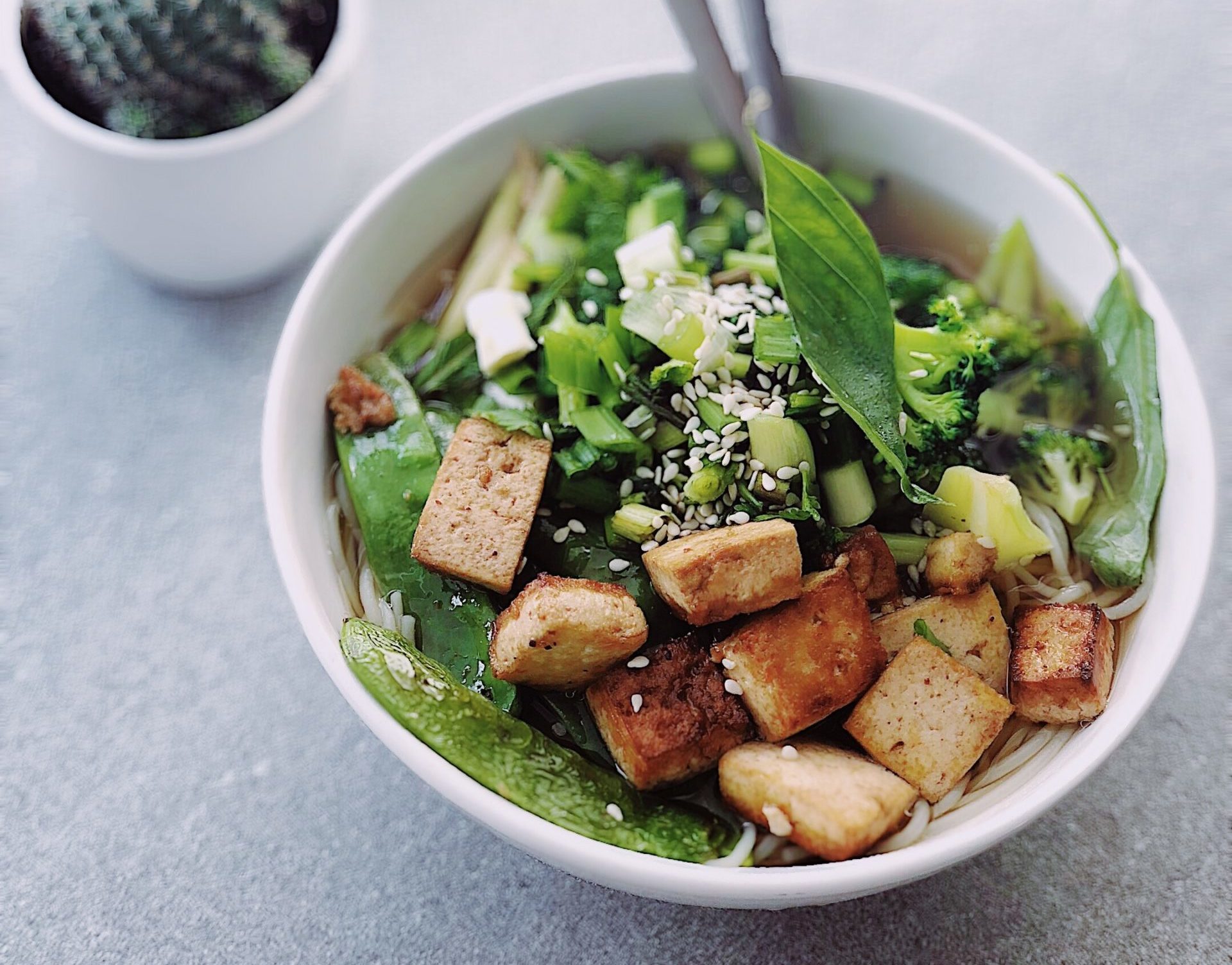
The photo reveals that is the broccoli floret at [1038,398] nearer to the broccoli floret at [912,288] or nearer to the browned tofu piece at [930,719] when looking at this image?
the broccoli floret at [912,288]

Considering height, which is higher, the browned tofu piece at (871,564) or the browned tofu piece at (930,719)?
the browned tofu piece at (871,564)

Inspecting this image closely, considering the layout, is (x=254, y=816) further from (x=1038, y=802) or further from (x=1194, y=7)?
(x=1194, y=7)

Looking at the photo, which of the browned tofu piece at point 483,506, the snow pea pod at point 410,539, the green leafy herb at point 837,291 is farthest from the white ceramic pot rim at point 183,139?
the green leafy herb at point 837,291

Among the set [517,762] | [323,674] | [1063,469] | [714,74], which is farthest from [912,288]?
[323,674]

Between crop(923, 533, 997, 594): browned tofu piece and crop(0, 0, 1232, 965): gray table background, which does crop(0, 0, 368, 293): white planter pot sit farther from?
crop(923, 533, 997, 594): browned tofu piece

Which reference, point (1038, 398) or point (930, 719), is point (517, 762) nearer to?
point (930, 719)

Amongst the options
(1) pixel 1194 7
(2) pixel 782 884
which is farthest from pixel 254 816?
(1) pixel 1194 7
